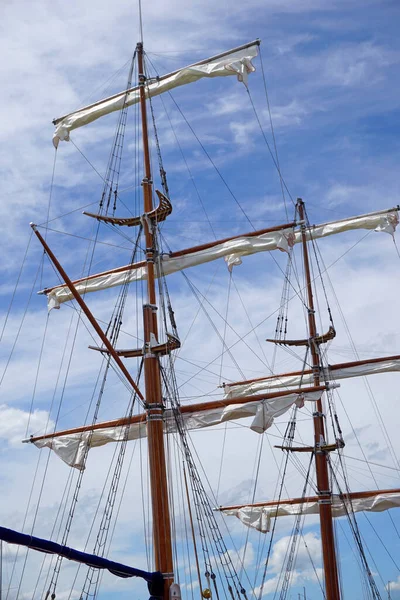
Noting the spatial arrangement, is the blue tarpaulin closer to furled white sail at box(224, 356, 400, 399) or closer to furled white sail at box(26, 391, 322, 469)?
furled white sail at box(26, 391, 322, 469)

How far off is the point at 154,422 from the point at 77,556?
23.7 ft

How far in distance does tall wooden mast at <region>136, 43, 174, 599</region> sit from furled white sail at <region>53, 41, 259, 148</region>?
11.6ft

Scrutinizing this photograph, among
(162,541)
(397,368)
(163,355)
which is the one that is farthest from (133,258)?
(397,368)

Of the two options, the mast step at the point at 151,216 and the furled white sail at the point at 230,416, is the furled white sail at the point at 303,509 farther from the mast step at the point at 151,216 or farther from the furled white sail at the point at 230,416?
the mast step at the point at 151,216

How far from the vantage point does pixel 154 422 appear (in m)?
32.6

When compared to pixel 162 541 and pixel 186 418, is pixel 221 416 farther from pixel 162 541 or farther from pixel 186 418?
pixel 162 541

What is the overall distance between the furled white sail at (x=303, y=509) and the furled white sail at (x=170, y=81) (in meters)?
20.2

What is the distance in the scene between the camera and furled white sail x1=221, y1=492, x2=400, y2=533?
48.8 meters

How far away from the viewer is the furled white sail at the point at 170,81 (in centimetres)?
3788

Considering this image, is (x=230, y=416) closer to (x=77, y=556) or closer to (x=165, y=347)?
(x=165, y=347)

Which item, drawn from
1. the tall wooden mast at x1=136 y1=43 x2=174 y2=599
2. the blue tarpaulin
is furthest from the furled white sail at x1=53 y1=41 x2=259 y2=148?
the blue tarpaulin

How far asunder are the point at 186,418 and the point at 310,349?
1303 cm

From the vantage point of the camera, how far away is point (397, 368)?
4844cm

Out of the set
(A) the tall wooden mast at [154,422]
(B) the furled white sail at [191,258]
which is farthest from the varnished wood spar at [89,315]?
(B) the furled white sail at [191,258]
